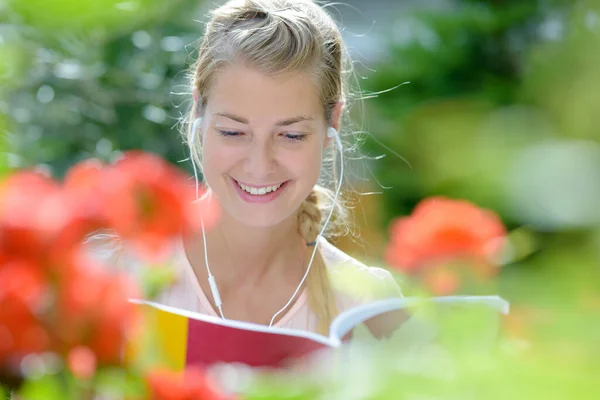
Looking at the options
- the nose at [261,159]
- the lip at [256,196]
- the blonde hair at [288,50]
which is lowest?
the lip at [256,196]

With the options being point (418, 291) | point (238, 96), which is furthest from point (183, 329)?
point (238, 96)

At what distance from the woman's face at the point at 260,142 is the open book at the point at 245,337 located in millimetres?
864

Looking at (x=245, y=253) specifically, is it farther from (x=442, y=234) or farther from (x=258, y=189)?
(x=442, y=234)

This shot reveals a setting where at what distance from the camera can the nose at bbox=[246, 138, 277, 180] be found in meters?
1.58

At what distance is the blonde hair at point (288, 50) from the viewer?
1740 millimetres

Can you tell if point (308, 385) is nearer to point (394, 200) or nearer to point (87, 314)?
point (87, 314)

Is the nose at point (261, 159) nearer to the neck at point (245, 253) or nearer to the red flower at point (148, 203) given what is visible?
the neck at point (245, 253)

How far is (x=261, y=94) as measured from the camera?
1614mm

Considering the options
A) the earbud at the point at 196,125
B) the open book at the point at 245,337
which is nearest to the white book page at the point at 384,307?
the open book at the point at 245,337

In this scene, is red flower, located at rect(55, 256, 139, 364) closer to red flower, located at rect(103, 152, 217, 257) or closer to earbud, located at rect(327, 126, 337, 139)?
red flower, located at rect(103, 152, 217, 257)

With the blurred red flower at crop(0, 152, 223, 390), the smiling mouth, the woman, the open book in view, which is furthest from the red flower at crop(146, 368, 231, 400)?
the smiling mouth

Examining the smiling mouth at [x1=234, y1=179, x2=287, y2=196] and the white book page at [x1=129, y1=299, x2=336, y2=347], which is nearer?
the white book page at [x1=129, y1=299, x2=336, y2=347]

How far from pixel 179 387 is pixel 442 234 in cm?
78

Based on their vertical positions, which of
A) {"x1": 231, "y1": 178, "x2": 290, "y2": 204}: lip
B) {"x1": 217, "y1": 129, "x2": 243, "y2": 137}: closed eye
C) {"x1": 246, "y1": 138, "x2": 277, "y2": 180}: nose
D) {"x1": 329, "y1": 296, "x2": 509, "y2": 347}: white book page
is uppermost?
{"x1": 217, "y1": 129, "x2": 243, "y2": 137}: closed eye
